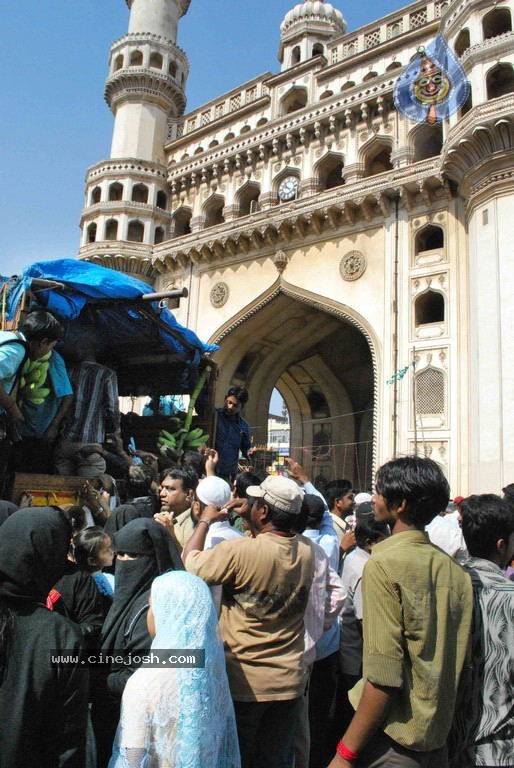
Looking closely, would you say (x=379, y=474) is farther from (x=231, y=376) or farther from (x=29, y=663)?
(x=231, y=376)

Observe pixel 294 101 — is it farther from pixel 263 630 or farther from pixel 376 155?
pixel 263 630

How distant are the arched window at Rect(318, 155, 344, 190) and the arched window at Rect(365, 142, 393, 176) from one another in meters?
0.94

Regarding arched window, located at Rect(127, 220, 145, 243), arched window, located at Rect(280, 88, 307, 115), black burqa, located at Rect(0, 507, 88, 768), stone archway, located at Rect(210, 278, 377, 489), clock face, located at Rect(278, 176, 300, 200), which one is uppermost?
arched window, located at Rect(280, 88, 307, 115)

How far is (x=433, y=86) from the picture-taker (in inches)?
535

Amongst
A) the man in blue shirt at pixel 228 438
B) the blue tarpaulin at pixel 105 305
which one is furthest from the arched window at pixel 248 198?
the man in blue shirt at pixel 228 438

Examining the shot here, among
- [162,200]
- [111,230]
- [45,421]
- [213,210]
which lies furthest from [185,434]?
[162,200]

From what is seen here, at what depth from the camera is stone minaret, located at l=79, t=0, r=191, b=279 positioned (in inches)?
780

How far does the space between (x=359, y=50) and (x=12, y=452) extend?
681 inches

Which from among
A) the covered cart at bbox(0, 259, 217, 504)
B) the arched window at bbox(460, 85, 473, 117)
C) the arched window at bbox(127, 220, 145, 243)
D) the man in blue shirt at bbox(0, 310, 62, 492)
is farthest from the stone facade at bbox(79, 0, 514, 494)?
the man in blue shirt at bbox(0, 310, 62, 492)

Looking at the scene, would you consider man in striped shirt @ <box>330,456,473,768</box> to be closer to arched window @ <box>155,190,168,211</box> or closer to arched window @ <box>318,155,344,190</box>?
arched window @ <box>318,155,344,190</box>

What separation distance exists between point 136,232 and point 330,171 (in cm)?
745

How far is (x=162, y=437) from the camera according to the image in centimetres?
816

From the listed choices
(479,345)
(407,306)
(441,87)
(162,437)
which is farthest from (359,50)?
(162,437)

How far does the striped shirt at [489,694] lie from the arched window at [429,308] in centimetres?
1305
